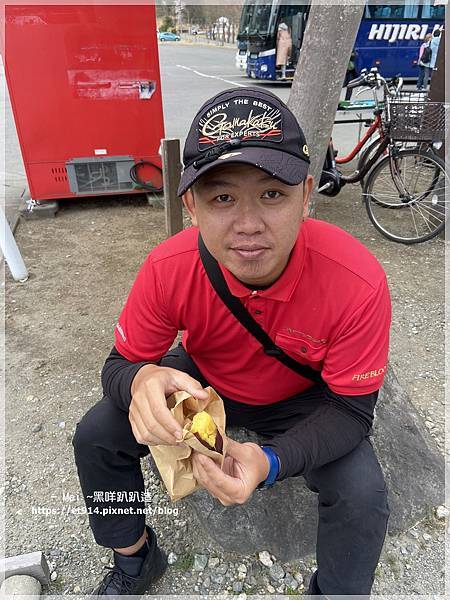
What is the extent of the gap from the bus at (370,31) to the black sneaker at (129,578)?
48.0 ft

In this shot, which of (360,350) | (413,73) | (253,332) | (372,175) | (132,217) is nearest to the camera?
(360,350)

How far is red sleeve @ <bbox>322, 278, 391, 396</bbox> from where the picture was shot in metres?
1.47

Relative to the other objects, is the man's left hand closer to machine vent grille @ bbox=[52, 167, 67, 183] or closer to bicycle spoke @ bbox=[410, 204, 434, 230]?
bicycle spoke @ bbox=[410, 204, 434, 230]

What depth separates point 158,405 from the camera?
1.33m

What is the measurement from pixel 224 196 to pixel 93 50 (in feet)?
13.9

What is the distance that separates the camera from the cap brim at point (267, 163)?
1.22m

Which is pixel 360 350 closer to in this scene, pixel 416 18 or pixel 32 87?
pixel 32 87

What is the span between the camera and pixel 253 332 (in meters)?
1.61

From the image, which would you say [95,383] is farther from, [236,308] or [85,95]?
[85,95]

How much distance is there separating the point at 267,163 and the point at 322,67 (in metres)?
2.29

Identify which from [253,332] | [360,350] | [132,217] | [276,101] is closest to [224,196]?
[276,101]

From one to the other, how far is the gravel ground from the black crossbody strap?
0.98m

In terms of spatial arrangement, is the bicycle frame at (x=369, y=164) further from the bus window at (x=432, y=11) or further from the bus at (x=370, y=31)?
the bus window at (x=432, y=11)

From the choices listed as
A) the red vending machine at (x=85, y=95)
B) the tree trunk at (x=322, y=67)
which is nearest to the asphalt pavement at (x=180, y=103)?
the tree trunk at (x=322, y=67)
